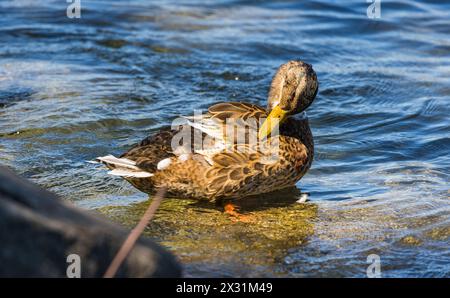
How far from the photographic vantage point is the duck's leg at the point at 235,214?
18.7 feet

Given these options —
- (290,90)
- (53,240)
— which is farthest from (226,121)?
(53,240)

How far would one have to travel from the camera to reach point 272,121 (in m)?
5.83

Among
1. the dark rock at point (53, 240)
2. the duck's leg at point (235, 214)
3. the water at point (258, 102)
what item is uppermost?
the dark rock at point (53, 240)

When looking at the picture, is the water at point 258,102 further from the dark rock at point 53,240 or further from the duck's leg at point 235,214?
the dark rock at point 53,240

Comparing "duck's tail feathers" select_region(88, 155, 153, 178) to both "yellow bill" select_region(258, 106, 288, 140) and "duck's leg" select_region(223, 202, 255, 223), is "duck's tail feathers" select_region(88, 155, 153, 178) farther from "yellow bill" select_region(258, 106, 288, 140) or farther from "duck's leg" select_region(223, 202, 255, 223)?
"yellow bill" select_region(258, 106, 288, 140)

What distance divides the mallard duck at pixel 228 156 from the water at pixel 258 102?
0.67 ft

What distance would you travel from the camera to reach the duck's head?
5.89 m

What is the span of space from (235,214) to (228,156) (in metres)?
0.42

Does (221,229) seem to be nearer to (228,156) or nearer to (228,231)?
(228,231)

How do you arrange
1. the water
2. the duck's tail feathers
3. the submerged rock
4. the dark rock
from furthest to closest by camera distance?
the duck's tail feathers < the water < the submerged rock < the dark rock

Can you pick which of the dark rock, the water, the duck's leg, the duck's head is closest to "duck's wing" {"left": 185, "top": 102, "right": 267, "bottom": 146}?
the duck's head

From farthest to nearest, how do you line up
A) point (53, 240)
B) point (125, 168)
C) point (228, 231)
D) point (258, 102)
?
1. point (258, 102)
2. point (125, 168)
3. point (228, 231)
4. point (53, 240)

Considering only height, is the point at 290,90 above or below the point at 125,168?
above

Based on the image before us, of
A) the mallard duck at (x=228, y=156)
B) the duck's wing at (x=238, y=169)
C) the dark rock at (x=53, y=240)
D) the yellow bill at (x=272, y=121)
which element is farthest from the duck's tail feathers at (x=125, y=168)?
the dark rock at (x=53, y=240)
